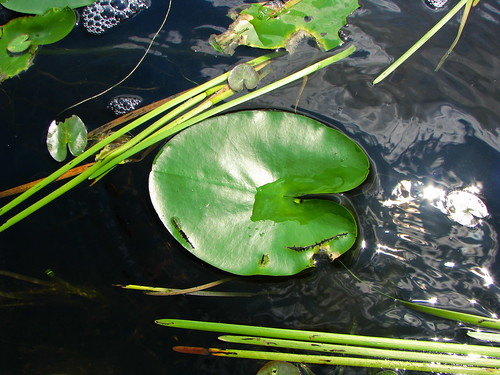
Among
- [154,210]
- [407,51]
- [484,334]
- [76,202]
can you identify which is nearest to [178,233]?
[154,210]

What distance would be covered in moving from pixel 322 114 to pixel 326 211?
1.33 feet

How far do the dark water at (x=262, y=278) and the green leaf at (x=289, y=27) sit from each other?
0.16 ft

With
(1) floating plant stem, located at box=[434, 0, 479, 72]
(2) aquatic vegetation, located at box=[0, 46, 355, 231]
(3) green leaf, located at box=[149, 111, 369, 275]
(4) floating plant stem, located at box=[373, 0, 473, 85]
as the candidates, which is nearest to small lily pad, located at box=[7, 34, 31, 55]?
(2) aquatic vegetation, located at box=[0, 46, 355, 231]

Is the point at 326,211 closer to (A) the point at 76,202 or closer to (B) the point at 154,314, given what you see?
(B) the point at 154,314

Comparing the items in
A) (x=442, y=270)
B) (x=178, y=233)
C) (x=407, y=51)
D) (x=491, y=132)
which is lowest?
(x=442, y=270)

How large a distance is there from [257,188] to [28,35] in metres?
1.16

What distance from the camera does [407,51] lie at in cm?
166

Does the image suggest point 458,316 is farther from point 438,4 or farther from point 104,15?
point 104,15

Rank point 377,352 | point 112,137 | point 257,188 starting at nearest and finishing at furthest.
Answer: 1. point 377,352
2. point 257,188
3. point 112,137

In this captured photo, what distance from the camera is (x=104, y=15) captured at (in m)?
1.75

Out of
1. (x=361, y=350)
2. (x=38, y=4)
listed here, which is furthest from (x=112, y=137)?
(x=361, y=350)

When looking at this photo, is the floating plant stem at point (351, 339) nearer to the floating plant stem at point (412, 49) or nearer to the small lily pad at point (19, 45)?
the floating plant stem at point (412, 49)

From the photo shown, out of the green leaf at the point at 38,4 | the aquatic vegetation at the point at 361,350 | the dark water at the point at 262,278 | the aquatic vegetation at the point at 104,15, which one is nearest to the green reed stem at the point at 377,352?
the aquatic vegetation at the point at 361,350

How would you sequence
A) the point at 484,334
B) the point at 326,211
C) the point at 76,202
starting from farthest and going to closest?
the point at 76,202 → the point at 326,211 → the point at 484,334
